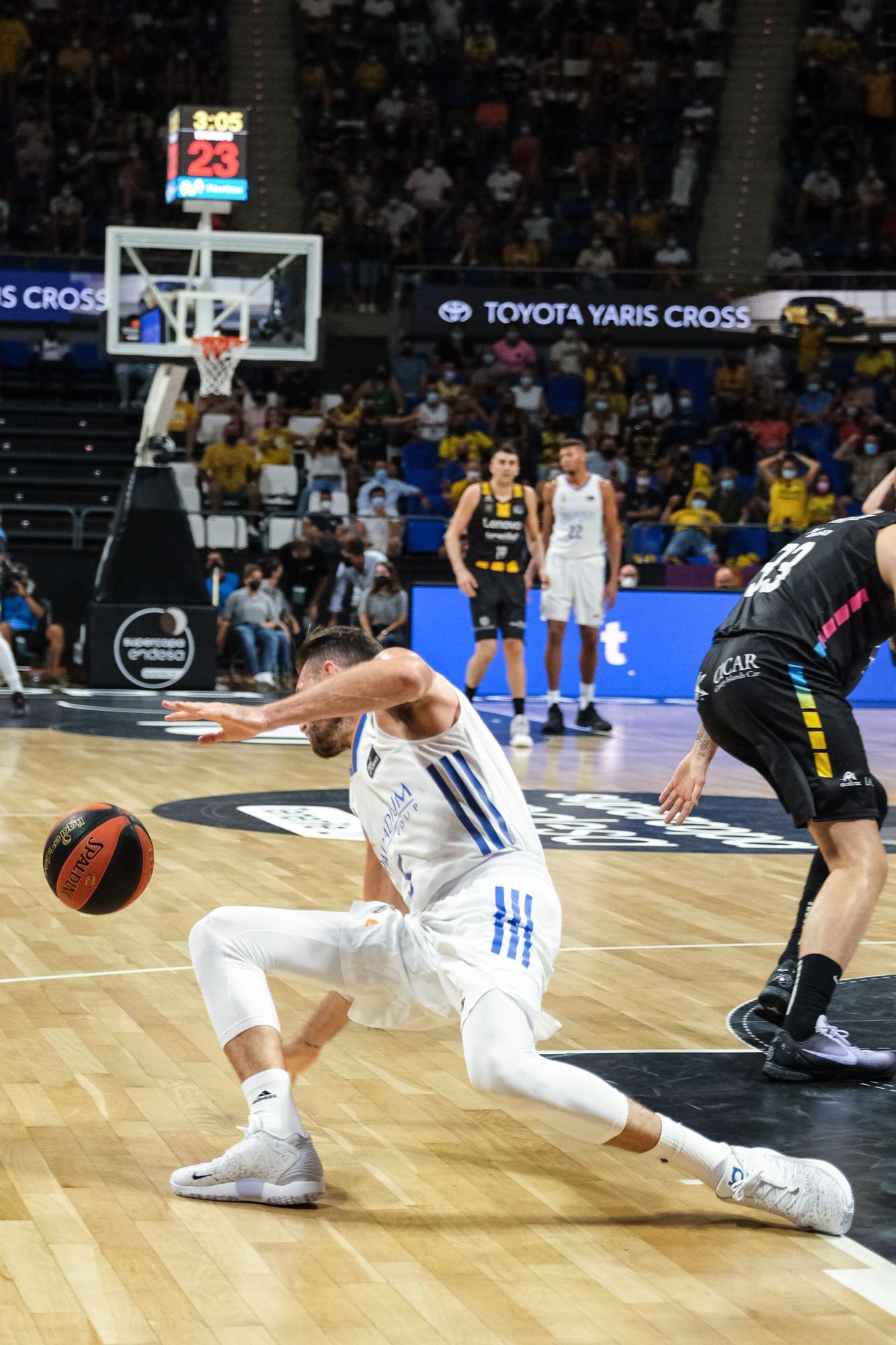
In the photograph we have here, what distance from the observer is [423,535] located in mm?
18359

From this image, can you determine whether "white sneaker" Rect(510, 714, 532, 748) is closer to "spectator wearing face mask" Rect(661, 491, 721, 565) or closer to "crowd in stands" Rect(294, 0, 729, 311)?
"spectator wearing face mask" Rect(661, 491, 721, 565)

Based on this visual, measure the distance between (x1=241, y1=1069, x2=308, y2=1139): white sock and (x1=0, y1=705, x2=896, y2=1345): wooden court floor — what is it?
0.55 ft

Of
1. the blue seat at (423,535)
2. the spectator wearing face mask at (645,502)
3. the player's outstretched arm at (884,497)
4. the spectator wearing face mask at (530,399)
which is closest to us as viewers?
the player's outstretched arm at (884,497)

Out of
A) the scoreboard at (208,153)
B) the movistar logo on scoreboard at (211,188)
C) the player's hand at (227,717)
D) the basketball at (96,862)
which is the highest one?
the scoreboard at (208,153)

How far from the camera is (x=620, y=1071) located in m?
4.54

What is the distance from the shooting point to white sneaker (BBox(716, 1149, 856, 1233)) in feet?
11.3

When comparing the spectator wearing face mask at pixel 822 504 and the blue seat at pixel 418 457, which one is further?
the blue seat at pixel 418 457

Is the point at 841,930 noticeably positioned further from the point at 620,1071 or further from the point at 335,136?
the point at 335,136

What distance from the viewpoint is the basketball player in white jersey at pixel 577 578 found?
13242 mm

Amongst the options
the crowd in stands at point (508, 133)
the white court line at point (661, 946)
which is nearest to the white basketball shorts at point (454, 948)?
the white court line at point (661, 946)

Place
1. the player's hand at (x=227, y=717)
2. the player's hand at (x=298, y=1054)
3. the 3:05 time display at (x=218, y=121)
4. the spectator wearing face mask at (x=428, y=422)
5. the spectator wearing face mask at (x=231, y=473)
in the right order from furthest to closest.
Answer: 1. the spectator wearing face mask at (x=428, y=422)
2. the spectator wearing face mask at (x=231, y=473)
3. the 3:05 time display at (x=218, y=121)
4. the player's hand at (x=298, y=1054)
5. the player's hand at (x=227, y=717)

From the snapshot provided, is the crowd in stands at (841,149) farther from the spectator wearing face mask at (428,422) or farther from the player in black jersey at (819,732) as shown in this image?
the player in black jersey at (819,732)

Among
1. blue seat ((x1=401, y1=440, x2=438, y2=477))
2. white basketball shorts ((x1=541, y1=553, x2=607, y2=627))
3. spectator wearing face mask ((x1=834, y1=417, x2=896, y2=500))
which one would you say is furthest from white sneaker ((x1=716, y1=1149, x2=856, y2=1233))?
blue seat ((x1=401, y1=440, x2=438, y2=477))

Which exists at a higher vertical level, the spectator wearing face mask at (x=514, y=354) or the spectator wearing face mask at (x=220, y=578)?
the spectator wearing face mask at (x=514, y=354)
